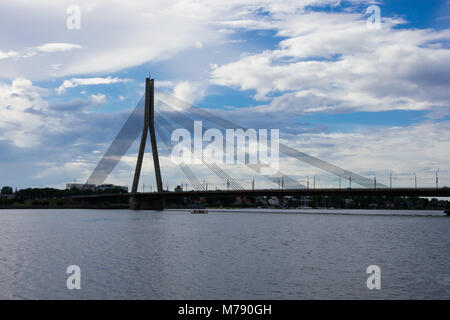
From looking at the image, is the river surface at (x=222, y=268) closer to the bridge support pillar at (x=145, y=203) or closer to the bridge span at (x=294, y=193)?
the bridge span at (x=294, y=193)

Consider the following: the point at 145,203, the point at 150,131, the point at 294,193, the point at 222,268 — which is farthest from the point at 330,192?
the point at 222,268

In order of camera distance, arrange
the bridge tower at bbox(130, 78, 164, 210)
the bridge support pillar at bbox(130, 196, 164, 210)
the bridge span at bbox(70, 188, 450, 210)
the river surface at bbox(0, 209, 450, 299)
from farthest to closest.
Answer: the bridge support pillar at bbox(130, 196, 164, 210)
the bridge tower at bbox(130, 78, 164, 210)
the bridge span at bbox(70, 188, 450, 210)
the river surface at bbox(0, 209, 450, 299)

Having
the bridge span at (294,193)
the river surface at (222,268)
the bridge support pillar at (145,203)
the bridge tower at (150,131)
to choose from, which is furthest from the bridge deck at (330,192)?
the river surface at (222,268)

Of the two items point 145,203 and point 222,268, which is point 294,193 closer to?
point 145,203

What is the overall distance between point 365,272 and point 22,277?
15.9 meters

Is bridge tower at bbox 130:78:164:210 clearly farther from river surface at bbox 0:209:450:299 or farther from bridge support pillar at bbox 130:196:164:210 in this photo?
river surface at bbox 0:209:450:299

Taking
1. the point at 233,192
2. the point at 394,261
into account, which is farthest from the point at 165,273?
the point at 233,192

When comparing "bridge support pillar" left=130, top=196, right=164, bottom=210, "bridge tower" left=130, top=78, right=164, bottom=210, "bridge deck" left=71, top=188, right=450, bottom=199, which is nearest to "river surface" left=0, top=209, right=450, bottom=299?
"bridge deck" left=71, top=188, right=450, bottom=199

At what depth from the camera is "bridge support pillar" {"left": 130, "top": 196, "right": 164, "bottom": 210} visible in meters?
109

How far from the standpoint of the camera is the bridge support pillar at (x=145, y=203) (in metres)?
109

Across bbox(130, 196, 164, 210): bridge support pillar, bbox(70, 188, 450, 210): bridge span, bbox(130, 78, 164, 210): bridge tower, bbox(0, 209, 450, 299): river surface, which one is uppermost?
bbox(130, 78, 164, 210): bridge tower

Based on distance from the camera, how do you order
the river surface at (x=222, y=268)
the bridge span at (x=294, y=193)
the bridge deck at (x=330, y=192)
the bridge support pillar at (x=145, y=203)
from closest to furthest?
the river surface at (x=222, y=268) → the bridge deck at (x=330, y=192) → the bridge span at (x=294, y=193) → the bridge support pillar at (x=145, y=203)

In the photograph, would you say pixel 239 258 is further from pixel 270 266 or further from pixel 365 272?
pixel 365 272

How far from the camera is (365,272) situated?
79.7 ft
